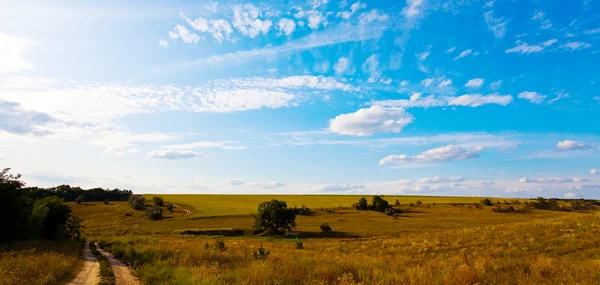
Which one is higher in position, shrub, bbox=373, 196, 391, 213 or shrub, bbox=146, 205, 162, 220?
shrub, bbox=373, 196, 391, 213

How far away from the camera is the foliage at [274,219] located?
70.2 metres

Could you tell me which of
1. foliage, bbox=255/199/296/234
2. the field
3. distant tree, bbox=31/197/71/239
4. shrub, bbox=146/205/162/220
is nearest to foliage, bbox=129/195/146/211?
shrub, bbox=146/205/162/220

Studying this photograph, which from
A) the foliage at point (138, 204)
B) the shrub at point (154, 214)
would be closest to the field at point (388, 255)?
the shrub at point (154, 214)

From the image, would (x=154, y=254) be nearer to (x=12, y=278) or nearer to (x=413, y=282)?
(x=12, y=278)

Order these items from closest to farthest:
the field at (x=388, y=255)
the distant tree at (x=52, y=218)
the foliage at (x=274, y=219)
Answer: the field at (x=388, y=255) → the distant tree at (x=52, y=218) → the foliage at (x=274, y=219)

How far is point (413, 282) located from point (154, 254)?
1704 centimetres

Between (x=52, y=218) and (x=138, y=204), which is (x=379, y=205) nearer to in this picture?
(x=138, y=204)

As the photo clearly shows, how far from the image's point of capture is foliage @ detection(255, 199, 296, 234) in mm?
70250

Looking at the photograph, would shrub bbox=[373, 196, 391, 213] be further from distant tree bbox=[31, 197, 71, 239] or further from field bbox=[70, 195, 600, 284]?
distant tree bbox=[31, 197, 71, 239]

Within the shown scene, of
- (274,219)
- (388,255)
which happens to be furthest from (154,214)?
(388,255)

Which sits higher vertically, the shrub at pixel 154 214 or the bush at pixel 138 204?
the bush at pixel 138 204

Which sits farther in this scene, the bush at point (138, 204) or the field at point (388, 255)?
the bush at point (138, 204)

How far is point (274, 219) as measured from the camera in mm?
70125

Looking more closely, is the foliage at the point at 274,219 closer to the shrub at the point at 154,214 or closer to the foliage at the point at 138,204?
the shrub at the point at 154,214
